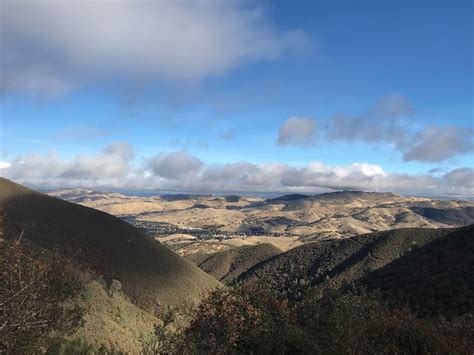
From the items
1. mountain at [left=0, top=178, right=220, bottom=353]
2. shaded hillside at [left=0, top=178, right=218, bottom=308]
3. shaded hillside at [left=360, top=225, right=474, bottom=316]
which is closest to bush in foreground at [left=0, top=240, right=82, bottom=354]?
mountain at [left=0, top=178, right=220, bottom=353]

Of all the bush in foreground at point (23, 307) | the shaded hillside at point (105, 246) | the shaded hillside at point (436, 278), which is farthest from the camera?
the shaded hillside at point (105, 246)

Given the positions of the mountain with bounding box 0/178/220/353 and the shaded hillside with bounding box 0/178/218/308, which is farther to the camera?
the shaded hillside with bounding box 0/178/218/308

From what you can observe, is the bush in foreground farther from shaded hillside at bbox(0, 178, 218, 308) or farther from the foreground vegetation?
shaded hillside at bbox(0, 178, 218, 308)

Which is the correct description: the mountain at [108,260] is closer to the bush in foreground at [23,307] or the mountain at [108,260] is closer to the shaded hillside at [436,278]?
the shaded hillside at [436,278]

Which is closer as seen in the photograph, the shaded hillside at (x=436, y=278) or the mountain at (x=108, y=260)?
the shaded hillside at (x=436, y=278)

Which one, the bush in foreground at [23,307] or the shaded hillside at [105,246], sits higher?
the bush in foreground at [23,307]

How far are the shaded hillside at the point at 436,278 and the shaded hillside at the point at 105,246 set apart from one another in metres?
55.8

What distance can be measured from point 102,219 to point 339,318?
144626 millimetres

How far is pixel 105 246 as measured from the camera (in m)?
136

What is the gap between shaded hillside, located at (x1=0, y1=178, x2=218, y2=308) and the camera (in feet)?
385

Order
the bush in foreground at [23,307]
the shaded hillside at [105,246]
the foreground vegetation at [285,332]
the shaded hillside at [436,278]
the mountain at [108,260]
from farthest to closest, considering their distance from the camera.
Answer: the shaded hillside at [105,246] → the mountain at [108,260] → the shaded hillside at [436,278] → the foreground vegetation at [285,332] → the bush in foreground at [23,307]

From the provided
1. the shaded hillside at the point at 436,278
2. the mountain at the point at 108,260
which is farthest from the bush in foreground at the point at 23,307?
the shaded hillside at the point at 436,278

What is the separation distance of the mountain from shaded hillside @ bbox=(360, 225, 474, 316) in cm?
4939

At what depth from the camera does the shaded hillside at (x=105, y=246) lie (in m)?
117
